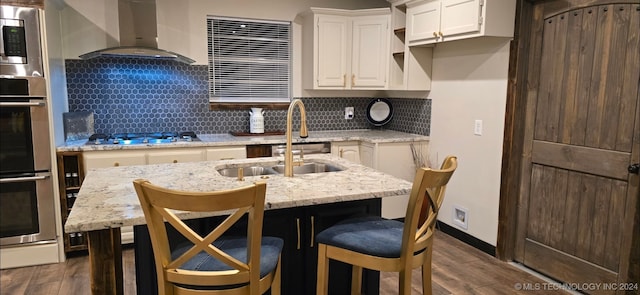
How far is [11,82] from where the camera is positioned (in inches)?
114

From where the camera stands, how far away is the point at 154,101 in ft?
13.0

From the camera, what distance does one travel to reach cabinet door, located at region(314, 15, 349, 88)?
4113 mm

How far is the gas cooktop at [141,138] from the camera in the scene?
346 cm

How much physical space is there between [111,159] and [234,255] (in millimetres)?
2168

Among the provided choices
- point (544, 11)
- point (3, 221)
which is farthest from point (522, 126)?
point (3, 221)

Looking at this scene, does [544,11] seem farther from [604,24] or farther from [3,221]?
[3,221]

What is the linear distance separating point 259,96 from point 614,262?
11.0 feet

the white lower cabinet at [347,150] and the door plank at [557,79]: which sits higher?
the door plank at [557,79]

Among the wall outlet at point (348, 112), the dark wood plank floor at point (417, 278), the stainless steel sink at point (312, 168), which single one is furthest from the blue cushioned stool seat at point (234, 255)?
the wall outlet at point (348, 112)

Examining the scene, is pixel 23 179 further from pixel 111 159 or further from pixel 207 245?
pixel 207 245

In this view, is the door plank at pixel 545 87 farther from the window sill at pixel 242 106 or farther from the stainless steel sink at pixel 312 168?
the window sill at pixel 242 106

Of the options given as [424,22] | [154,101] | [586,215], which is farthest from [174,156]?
[586,215]

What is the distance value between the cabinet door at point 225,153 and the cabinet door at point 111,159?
0.53 metres

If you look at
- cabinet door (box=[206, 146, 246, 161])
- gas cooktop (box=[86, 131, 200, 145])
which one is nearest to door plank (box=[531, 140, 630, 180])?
cabinet door (box=[206, 146, 246, 161])
